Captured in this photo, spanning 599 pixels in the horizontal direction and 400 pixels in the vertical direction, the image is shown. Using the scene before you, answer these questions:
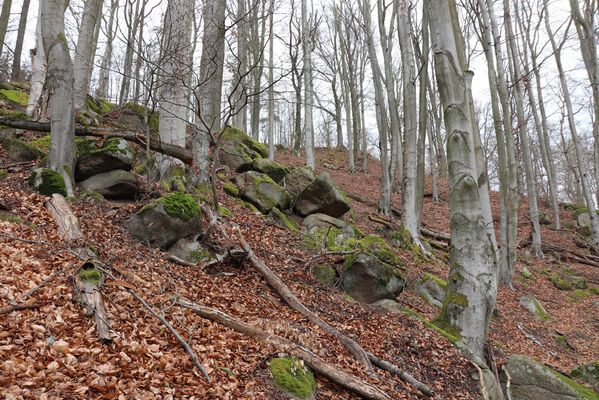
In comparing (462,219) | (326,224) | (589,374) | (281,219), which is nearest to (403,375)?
(462,219)

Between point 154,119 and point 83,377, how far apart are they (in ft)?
30.9

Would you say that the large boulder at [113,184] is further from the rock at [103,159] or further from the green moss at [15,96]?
the green moss at [15,96]

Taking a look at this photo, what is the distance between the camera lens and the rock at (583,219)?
1675 centimetres

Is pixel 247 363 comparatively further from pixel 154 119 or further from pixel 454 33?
pixel 154 119

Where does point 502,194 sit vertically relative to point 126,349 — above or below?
above

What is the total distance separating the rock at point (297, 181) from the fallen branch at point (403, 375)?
19.3 ft

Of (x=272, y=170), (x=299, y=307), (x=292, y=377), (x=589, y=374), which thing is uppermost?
(x=272, y=170)

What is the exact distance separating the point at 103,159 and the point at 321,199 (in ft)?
16.5

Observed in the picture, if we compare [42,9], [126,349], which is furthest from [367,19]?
[126,349]

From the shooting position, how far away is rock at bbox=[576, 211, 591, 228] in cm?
1675

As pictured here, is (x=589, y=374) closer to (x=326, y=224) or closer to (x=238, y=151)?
(x=326, y=224)

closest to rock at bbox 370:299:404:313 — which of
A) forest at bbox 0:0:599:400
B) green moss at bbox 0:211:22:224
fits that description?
forest at bbox 0:0:599:400

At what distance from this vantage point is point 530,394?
14.0 ft

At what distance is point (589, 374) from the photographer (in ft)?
17.3
